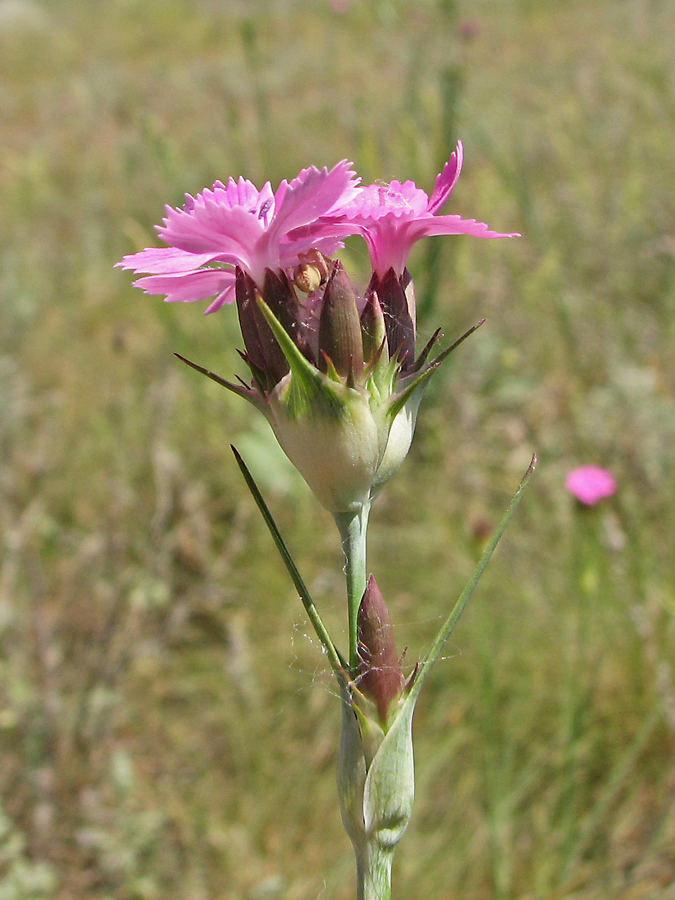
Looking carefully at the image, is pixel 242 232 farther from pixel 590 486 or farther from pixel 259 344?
pixel 590 486

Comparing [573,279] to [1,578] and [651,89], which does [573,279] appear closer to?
[651,89]

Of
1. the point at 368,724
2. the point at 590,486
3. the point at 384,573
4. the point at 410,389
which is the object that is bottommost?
the point at 384,573

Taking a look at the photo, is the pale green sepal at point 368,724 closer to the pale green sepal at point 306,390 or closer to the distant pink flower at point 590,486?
the pale green sepal at point 306,390

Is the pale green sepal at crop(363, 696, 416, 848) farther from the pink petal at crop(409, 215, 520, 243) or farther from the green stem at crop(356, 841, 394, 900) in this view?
the pink petal at crop(409, 215, 520, 243)

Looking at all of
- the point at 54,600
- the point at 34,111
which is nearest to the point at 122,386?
the point at 54,600

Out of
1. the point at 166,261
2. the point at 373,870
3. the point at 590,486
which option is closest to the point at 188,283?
the point at 166,261

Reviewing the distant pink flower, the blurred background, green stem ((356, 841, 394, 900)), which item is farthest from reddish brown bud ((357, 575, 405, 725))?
the distant pink flower
